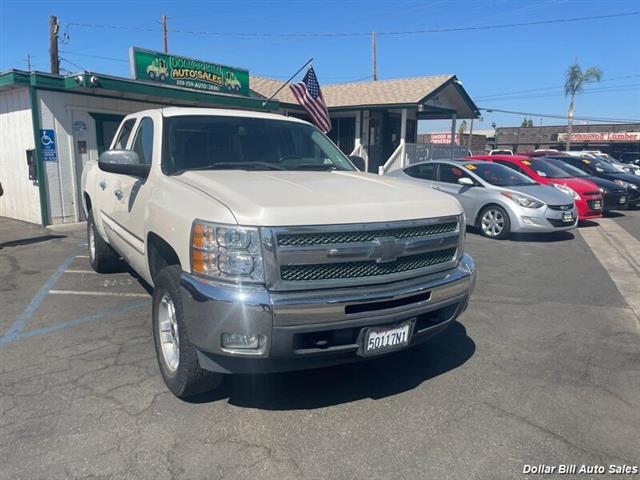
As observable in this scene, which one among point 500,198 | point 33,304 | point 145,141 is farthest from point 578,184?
point 33,304

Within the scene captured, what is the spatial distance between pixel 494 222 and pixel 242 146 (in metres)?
6.82

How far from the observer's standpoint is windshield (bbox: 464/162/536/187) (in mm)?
10164

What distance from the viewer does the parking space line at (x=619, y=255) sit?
6.15 m

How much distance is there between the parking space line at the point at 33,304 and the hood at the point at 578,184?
10.5 metres

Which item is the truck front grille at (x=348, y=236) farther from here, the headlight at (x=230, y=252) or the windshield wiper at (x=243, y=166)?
the windshield wiper at (x=243, y=166)

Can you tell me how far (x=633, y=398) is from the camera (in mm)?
3465

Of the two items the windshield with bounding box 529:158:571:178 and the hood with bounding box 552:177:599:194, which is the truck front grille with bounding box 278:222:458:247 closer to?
the hood with bounding box 552:177:599:194

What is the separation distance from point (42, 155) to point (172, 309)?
852 centimetres

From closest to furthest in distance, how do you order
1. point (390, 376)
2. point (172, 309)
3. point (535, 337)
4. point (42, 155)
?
point (172, 309)
point (390, 376)
point (535, 337)
point (42, 155)

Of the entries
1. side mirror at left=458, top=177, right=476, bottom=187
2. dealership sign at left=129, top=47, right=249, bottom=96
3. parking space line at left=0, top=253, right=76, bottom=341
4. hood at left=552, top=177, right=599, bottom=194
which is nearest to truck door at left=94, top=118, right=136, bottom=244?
parking space line at left=0, top=253, right=76, bottom=341

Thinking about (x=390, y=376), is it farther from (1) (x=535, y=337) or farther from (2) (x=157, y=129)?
(2) (x=157, y=129)

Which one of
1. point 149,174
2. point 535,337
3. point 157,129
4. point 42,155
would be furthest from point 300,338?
point 42,155

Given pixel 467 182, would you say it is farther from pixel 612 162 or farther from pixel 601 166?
pixel 612 162

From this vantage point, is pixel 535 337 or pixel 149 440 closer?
pixel 149 440
